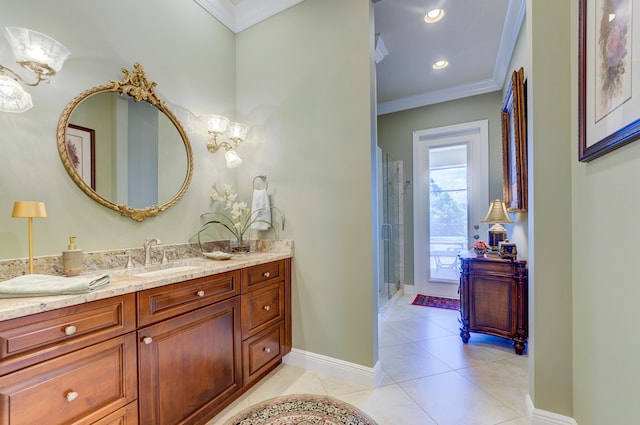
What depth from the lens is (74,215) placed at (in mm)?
1482

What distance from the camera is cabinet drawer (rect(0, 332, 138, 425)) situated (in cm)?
88

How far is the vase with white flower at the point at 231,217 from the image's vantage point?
7.22 feet

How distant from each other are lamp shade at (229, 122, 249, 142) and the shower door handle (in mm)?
2056

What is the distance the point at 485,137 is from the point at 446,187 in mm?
792

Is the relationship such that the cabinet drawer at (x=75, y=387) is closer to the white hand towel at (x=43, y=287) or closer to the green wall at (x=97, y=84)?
the white hand towel at (x=43, y=287)

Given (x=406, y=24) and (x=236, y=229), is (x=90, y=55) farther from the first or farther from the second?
(x=406, y=24)

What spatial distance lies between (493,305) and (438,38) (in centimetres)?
260

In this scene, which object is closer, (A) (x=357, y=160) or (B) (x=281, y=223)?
(A) (x=357, y=160)

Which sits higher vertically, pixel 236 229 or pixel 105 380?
pixel 236 229

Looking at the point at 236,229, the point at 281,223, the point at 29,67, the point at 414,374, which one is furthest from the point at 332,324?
the point at 29,67

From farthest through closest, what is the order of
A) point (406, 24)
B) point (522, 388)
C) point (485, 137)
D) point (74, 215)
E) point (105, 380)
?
1. point (485, 137)
2. point (406, 24)
3. point (522, 388)
4. point (74, 215)
5. point (105, 380)

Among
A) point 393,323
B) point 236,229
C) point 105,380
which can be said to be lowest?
point 393,323

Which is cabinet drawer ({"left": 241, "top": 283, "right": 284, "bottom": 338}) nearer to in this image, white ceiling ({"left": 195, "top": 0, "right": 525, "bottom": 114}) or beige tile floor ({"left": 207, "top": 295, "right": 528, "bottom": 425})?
beige tile floor ({"left": 207, "top": 295, "right": 528, "bottom": 425})

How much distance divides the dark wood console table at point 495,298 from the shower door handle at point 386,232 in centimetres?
109
